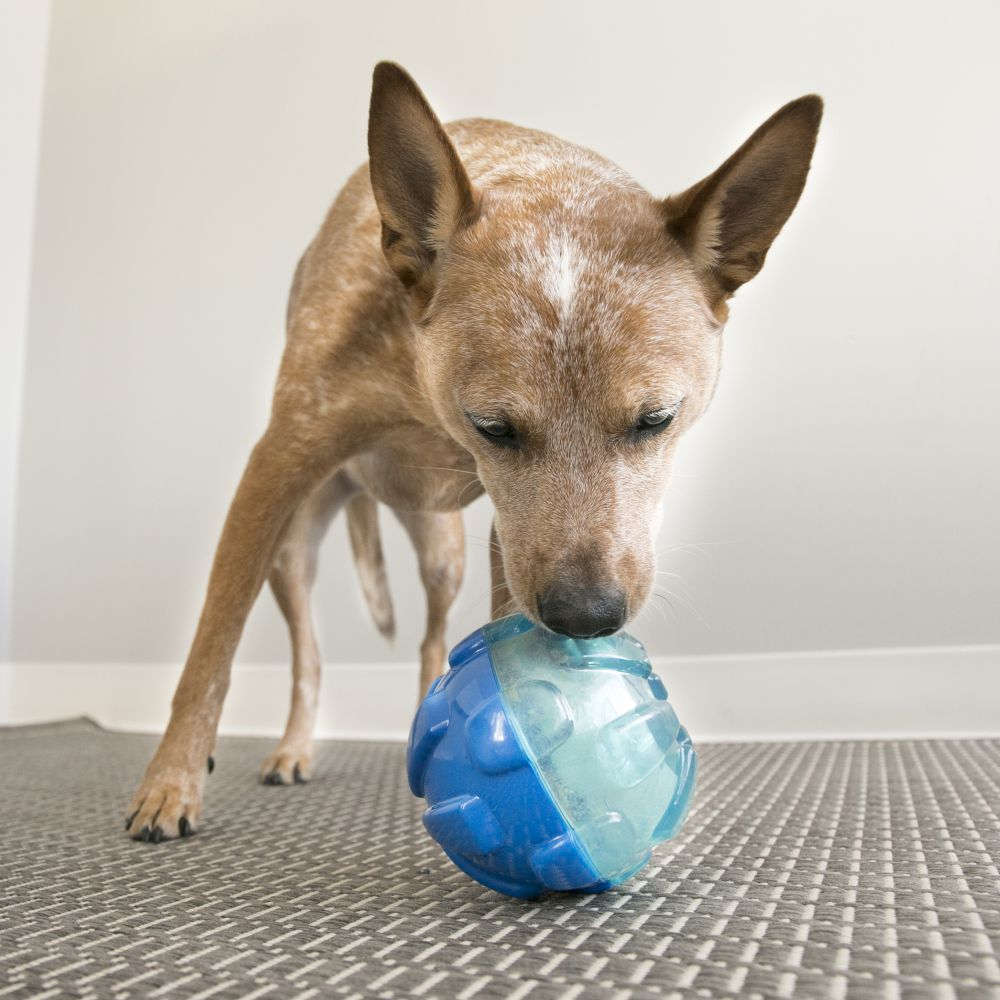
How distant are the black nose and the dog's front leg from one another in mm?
703

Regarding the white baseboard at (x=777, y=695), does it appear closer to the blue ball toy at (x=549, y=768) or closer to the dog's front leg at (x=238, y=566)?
the dog's front leg at (x=238, y=566)

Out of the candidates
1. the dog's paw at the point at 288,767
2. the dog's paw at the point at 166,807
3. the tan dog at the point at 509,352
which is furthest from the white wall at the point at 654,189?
the dog's paw at the point at 166,807

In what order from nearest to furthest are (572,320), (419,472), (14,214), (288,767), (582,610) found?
(582,610) → (572,320) → (419,472) → (288,767) → (14,214)

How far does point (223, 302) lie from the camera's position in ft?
13.4

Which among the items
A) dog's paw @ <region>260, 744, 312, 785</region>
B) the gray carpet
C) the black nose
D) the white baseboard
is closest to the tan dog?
the black nose

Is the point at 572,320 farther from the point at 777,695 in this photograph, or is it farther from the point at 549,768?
the point at 777,695

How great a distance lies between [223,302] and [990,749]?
306 cm

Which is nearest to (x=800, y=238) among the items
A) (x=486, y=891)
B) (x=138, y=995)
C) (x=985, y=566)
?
(x=985, y=566)

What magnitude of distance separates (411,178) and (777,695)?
230 centimetres

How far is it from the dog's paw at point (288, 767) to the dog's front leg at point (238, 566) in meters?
0.57

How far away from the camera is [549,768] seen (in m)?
1.09

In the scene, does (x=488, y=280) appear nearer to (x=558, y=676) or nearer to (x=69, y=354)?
(x=558, y=676)

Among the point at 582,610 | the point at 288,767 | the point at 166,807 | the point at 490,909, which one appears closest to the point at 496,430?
the point at 582,610

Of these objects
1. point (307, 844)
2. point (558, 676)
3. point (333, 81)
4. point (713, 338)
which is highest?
point (333, 81)
